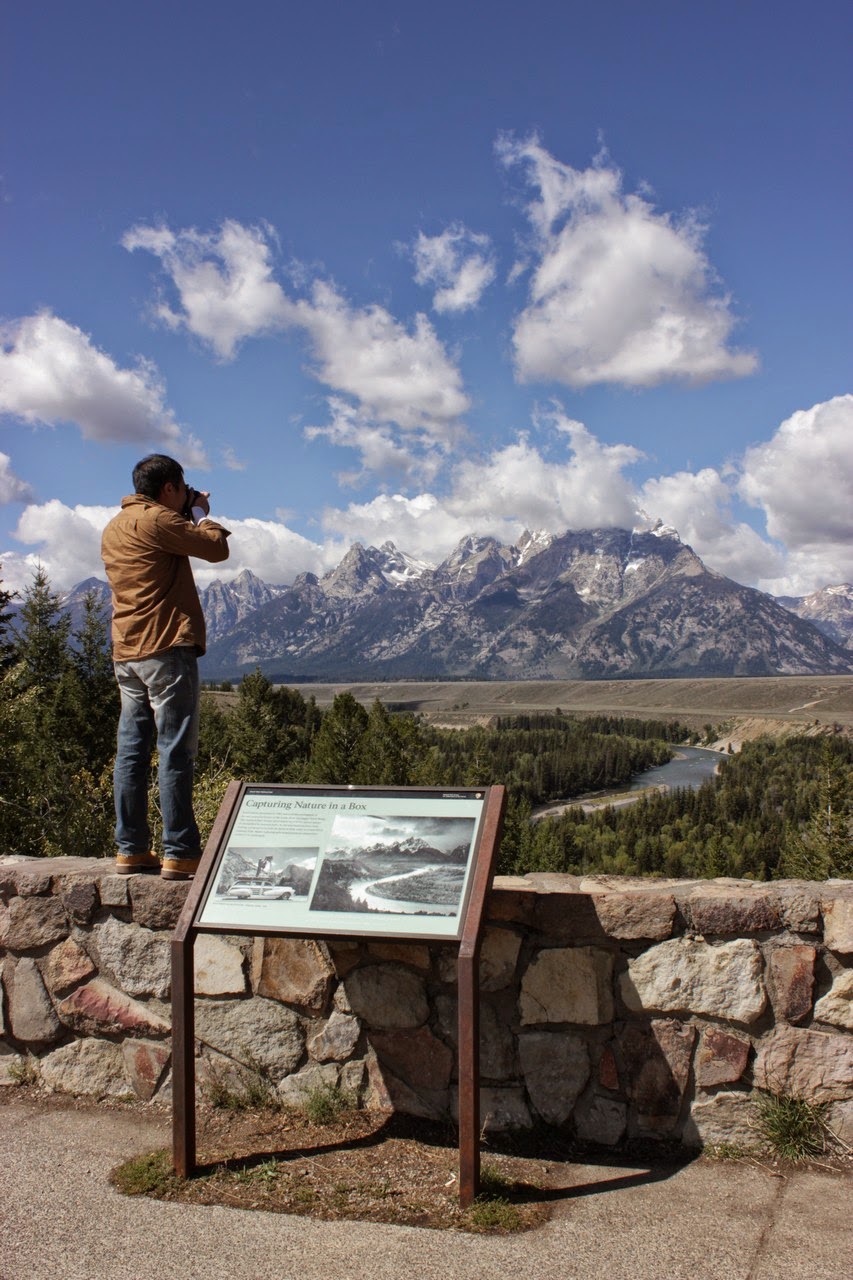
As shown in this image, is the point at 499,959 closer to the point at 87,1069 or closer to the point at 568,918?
the point at 568,918

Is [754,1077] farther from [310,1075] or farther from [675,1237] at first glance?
[310,1075]

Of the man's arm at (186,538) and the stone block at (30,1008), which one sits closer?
the man's arm at (186,538)

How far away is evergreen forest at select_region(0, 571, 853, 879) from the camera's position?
1193cm

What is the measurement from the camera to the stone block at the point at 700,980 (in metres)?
4.32

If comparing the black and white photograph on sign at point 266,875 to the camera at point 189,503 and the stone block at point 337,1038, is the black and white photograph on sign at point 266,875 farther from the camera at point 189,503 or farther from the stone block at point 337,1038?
the camera at point 189,503

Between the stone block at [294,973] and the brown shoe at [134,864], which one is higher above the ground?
the brown shoe at [134,864]

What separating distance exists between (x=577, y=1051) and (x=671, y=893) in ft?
3.13

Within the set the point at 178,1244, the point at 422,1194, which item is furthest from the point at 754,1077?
the point at 178,1244

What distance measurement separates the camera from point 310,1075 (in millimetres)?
4734

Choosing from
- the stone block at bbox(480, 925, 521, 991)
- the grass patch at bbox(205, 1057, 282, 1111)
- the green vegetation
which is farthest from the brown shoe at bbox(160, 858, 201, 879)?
the green vegetation

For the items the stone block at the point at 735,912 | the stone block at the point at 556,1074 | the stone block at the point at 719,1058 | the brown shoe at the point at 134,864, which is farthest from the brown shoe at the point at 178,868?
the stone block at the point at 719,1058

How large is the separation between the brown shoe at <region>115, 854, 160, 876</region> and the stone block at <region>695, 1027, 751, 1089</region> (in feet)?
10.4

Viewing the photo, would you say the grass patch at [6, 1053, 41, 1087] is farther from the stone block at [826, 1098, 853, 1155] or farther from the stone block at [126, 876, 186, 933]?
the stone block at [826, 1098, 853, 1155]

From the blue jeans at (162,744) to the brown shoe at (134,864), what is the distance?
0.04 m
